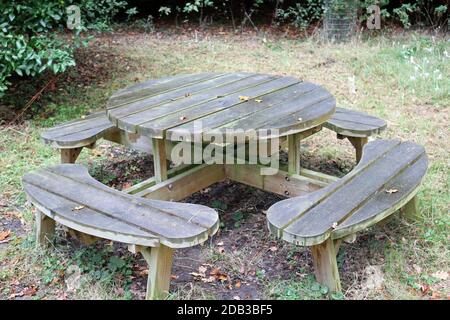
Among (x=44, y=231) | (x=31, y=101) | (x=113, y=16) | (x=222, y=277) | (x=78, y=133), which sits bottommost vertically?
(x=222, y=277)

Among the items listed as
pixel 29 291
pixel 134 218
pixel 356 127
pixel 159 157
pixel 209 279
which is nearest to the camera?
pixel 134 218

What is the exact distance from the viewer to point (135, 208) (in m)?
2.58

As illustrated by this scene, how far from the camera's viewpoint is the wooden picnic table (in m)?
2.91

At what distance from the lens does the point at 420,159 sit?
10.3ft

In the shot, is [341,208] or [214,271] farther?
[214,271]

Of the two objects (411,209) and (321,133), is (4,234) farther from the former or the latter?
(321,133)

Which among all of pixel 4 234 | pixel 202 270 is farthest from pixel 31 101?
pixel 202 270

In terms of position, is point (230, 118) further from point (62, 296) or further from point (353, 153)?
point (353, 153)

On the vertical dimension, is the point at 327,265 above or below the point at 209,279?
above

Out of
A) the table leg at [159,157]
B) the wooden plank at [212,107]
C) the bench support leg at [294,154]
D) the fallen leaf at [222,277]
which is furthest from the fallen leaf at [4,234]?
the bench support leg at [294,154]

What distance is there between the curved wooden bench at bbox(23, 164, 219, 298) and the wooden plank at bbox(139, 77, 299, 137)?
0.40 metres

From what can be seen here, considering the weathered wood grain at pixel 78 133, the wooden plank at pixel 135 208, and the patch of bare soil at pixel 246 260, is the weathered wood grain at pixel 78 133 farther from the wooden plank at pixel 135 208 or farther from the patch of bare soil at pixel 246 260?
the patch of bare soil at pixel 246 260

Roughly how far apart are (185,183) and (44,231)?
875 millimetres

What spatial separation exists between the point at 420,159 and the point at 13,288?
2.31 metres
